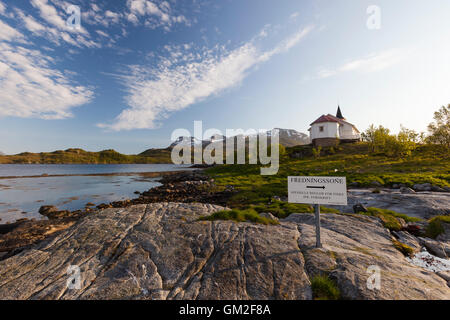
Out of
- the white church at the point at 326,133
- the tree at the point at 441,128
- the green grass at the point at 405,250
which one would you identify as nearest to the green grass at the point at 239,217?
the green grass at the point at 405,250

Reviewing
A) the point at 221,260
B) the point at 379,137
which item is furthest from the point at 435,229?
the point at 379,137

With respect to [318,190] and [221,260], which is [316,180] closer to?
[318,190]

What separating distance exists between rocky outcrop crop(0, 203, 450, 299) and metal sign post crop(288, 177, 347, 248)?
164 cm

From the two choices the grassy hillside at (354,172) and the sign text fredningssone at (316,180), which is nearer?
the sign text fredningssone at (316,180)

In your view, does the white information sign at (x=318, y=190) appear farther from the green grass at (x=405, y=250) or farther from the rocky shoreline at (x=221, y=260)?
the green grass at (x=405, y=250)

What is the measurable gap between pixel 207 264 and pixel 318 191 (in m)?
4.76

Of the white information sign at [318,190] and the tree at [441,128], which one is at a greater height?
the tree at [441,128]

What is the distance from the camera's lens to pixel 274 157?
67.4m

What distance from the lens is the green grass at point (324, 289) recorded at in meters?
4.40

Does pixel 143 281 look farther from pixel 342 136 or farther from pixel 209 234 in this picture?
pixel 342 136

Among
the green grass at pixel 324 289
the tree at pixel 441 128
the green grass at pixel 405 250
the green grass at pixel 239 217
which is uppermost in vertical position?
the tree at pixel 441 128

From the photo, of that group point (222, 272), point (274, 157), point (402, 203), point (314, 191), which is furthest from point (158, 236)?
point (274, 157)

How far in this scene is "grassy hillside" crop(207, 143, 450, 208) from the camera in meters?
22.2
